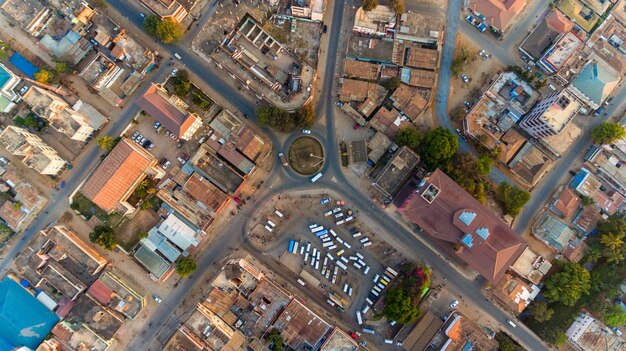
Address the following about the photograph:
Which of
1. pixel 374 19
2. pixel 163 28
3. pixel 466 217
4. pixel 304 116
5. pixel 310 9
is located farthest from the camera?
pixel 374 19

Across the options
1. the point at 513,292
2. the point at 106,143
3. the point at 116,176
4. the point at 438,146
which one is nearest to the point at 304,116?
the point at 438,146

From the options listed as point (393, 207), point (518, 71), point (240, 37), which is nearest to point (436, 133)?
point (393, 207)

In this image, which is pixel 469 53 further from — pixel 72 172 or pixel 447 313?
pixel 72 172

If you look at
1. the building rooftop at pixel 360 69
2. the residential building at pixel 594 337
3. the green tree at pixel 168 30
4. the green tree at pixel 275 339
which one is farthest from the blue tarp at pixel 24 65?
the residential building at pixel 594 337

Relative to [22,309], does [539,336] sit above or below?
above

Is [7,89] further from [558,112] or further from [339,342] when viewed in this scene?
[558,112]

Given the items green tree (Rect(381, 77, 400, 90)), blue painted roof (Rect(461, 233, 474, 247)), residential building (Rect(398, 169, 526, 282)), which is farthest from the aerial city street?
blue painted roof (Rect(461, 233, 474, 247))

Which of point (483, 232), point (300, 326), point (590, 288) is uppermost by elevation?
point (590, 288)
